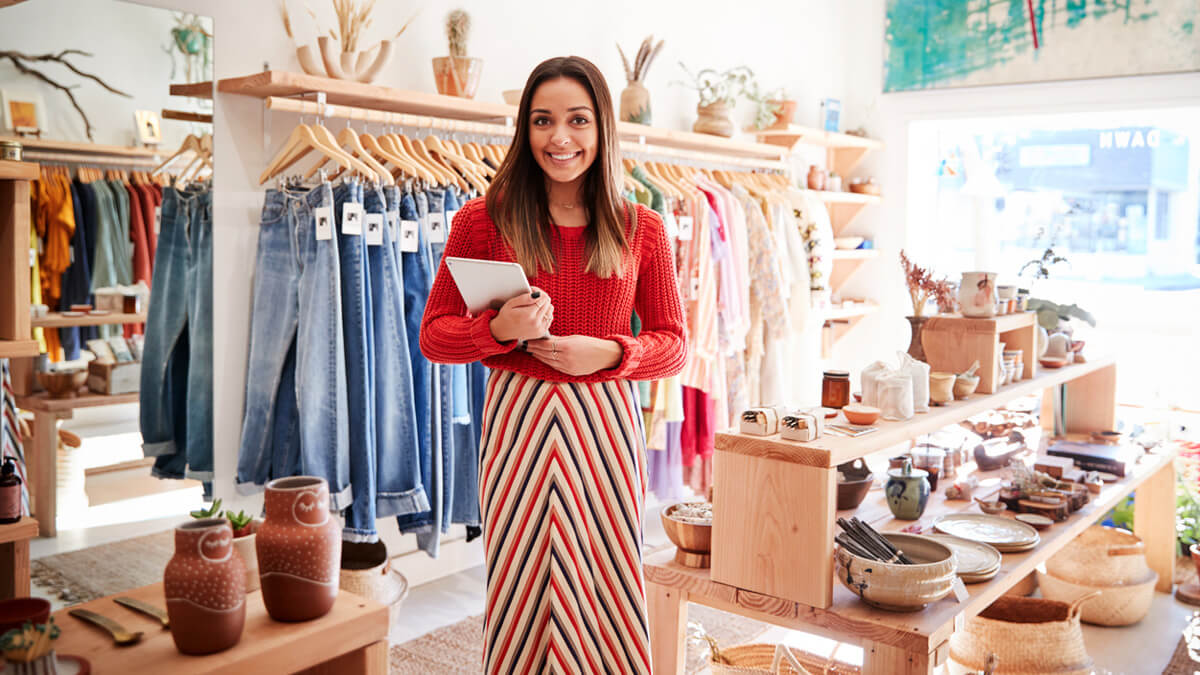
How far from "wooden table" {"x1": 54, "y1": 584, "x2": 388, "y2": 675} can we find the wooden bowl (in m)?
1.14

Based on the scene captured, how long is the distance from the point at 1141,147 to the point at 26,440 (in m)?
5.37

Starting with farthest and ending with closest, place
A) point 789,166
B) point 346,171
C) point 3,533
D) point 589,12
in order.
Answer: point 789,166 < point 589,12 < point 346,171 < point 3,533

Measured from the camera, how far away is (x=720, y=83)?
5066mm

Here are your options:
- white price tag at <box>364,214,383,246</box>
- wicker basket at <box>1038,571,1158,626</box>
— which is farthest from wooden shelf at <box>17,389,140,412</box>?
wicker basket at <box>1038,571,1158,626</box>

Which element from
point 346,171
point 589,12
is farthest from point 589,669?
point 589,12

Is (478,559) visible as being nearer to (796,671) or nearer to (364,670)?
(796,671)

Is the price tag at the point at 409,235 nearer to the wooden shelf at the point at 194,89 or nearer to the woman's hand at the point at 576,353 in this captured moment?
the wooden shelf at the point at 194,89

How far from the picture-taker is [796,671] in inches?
91.3

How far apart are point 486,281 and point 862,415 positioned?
972 millimetres

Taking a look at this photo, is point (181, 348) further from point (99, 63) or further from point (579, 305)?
point (579, 305)

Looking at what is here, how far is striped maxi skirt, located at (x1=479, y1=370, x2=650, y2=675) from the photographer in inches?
69.6

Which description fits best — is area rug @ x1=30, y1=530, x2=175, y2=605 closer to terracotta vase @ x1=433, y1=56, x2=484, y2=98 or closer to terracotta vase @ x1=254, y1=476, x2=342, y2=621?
terracotta vase @ x1=254, y1=476, x2=342, y2=621

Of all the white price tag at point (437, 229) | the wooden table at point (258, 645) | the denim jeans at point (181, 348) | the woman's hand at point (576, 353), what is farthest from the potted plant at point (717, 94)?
the wooden table at point (258, 645)

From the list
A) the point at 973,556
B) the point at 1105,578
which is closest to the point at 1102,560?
the point at 1105,578
